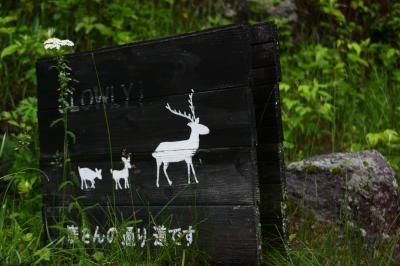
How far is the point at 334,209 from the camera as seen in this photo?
3078 mm

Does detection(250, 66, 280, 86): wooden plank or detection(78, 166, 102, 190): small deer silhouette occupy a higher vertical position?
detection(250, 66, 280, 86): wooden plank

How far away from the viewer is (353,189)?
3051 millimetres

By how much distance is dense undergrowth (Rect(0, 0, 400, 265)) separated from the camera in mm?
2510

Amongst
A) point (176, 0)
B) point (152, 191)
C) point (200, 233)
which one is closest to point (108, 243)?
point (152, 191)

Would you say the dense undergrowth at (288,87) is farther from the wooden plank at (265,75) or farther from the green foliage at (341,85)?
the wooden plank at (265,75)

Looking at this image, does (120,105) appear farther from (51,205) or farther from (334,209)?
(334,209)

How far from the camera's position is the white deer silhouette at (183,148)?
2.42 m

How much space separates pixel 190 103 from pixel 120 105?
464 mm

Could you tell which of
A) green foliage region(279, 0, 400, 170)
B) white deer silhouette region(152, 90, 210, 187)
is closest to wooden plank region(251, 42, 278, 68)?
white deer silhouette region(152, 90, 210, 187)

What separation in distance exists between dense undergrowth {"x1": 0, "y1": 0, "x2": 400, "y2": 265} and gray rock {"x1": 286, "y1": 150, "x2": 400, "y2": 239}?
16 cm

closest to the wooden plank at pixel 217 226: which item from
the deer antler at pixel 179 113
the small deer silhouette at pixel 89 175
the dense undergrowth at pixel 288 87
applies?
the dense undergrowth at pixel 288 87

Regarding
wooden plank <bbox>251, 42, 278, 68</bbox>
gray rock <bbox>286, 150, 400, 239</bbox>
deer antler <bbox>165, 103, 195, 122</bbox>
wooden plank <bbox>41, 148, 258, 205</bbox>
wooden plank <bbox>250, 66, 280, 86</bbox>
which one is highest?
wooden plank <bbox>251, 42, 278, 68</bbox>

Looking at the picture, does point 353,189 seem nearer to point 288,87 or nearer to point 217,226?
point 217,226

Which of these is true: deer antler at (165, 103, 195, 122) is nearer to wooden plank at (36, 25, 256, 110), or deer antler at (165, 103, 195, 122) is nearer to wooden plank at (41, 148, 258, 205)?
wooden plank at (36, 25, 256, 110)
